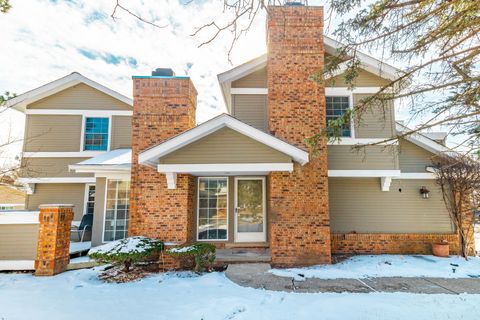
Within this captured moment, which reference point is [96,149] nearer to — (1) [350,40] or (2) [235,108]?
(2) [235,108]

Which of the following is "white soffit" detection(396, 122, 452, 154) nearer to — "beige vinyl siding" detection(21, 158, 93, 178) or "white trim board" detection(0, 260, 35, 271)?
"white trim board" detection(0, 260, 35, 271)

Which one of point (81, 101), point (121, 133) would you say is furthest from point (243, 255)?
point (81, 101)

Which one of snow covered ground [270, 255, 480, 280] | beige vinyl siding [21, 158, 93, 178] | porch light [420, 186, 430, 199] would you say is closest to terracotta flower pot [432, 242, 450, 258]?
snow covered ground [270, 255, 480, 280]

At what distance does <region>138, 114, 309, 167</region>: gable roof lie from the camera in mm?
6605

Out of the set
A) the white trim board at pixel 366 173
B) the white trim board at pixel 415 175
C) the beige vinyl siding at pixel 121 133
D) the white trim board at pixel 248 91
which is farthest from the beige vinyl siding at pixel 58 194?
the white trim board at pixel 415 175

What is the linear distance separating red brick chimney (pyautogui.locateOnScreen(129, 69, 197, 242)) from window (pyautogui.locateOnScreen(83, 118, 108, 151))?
171 inches

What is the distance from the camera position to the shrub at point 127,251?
6055 mm

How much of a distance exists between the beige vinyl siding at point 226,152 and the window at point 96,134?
5.69 m

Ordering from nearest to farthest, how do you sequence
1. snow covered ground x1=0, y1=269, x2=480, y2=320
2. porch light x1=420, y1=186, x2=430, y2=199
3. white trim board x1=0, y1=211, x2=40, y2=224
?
snow covered ground x1=0, y1=269, x2=480, y2=320, white trim board x1=0, y1=211, x2=40, y2=224, porch light x1=420, y1=186, x2=430, y2=199

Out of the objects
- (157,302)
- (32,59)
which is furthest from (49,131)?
(157,302)

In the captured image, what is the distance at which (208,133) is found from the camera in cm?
689

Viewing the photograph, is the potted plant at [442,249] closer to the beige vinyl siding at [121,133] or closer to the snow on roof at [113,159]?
the snow on roof at [113,159]

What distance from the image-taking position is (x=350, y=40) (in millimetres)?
5172

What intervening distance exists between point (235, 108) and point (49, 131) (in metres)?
8.08
